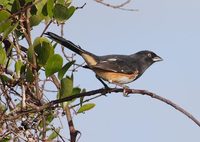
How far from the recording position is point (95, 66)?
4426 millimetres

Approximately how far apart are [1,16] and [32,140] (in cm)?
67

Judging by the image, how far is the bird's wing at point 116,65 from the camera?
4.60 meters

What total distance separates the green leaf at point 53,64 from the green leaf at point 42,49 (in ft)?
0.08

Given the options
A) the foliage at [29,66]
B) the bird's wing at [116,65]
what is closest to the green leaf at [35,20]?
the foliage at [29,66]

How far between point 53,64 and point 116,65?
2334 mm

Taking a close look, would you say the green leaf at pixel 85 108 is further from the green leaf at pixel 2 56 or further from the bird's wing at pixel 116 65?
the bird's wing at pixel 116 65

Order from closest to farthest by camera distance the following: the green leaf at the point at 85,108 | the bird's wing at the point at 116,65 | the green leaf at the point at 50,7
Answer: the green leaf at the point at 50,7
the green leaf at the point at 85,108
the bird's wing at the point at 116,65

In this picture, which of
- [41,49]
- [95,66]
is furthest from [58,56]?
[95,66]

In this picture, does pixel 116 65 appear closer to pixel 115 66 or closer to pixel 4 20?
pixel 115 66

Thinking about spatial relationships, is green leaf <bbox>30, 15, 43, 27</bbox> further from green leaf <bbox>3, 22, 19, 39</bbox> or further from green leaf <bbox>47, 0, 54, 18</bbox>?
green leaf <bbox>3, 22, 19, 39</bbox>

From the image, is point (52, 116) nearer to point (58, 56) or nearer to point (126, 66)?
point (58, 56)

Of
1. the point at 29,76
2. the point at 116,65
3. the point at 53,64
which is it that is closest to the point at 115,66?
the point at 116,65

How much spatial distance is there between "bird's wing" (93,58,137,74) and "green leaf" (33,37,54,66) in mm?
1797

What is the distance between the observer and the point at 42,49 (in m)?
2.63
